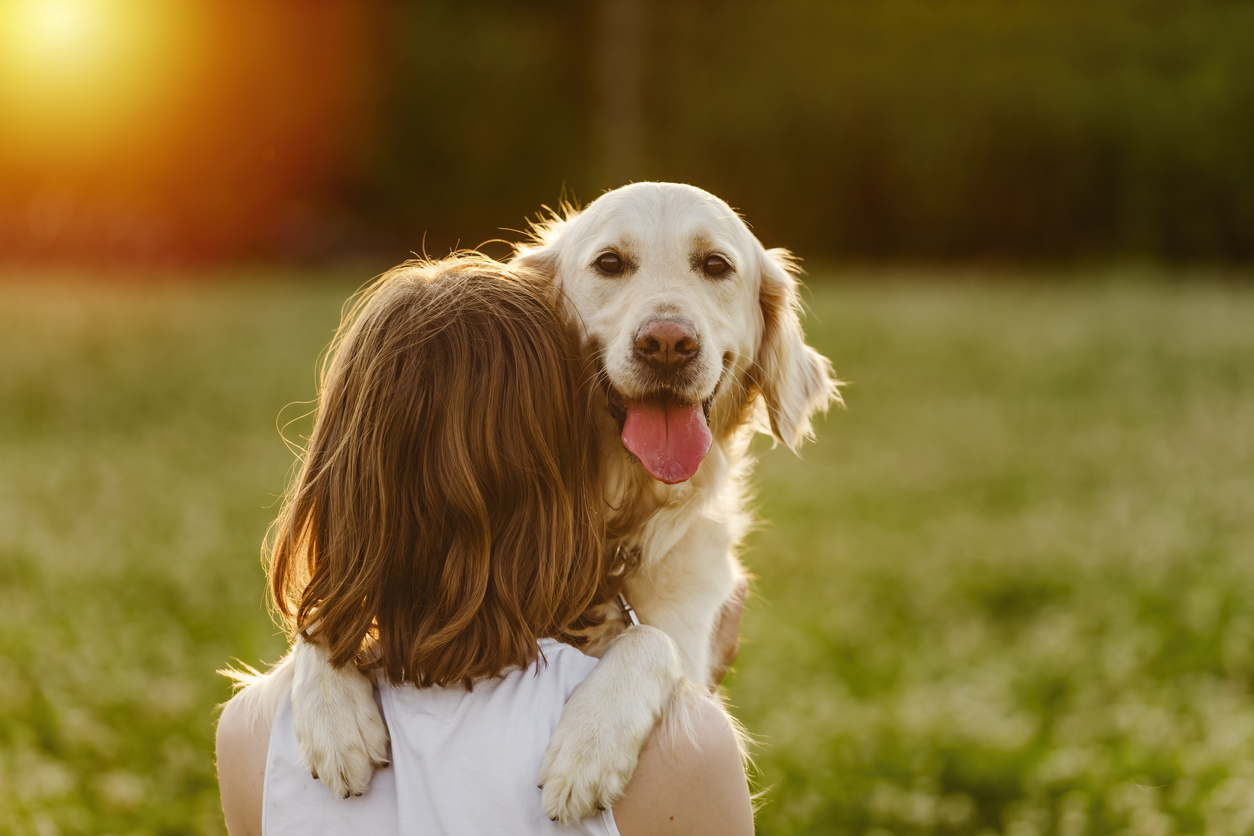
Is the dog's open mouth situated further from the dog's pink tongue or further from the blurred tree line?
the blurred tree line

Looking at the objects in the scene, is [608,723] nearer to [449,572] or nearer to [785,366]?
[449,572]

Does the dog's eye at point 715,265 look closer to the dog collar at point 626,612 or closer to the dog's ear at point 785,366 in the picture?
the dog's ear at point 785,366

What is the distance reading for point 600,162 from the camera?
23.7 meters

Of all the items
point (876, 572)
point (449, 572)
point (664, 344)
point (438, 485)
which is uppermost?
point (664, 344)

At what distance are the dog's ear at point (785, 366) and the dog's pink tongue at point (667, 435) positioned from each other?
1.56 ft

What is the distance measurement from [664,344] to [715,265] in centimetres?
38

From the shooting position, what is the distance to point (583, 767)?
1.54m

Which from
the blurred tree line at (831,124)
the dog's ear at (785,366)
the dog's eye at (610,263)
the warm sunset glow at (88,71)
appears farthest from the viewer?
the blurred tree line at (831,124)

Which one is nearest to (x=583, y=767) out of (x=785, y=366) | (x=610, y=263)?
(x=610, y=263)

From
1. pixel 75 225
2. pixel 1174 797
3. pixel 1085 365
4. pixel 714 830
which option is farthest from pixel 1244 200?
pixel 714 830

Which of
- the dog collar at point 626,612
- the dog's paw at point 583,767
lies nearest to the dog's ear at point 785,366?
the dog collar at point 626,612

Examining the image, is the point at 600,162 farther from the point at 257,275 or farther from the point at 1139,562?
the point at 1139,562

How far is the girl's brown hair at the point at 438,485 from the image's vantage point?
167 centimetres

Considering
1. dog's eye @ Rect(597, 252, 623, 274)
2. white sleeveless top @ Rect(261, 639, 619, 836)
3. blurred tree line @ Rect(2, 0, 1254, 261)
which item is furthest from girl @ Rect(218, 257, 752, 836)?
blurred tree line @ Rect(2, 0, 1254, 261)
